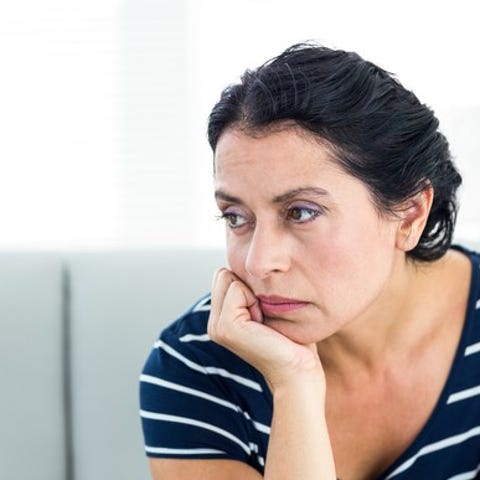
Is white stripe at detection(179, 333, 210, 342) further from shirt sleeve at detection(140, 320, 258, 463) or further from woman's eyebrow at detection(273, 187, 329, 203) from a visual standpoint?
woman's eyebrow at detection(273, 187, 329, 203)

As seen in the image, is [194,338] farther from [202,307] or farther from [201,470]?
[201,470]

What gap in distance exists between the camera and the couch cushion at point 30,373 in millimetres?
1679

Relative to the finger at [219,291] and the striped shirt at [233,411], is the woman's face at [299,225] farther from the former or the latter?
the striped shirt at [233,411]

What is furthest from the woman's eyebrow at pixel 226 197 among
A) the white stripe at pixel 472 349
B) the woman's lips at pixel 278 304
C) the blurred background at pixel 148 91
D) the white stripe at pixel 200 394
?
the blurred background at pixel 148 91

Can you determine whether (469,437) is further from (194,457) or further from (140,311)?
(140,311)

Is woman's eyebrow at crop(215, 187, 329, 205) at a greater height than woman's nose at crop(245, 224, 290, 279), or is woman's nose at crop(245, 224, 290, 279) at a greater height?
woman's eyebrow at crop(215, 187, 329, 205)

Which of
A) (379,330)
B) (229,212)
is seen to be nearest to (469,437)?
(379,330)

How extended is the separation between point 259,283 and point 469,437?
18.4 inches

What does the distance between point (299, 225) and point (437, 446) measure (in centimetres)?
47

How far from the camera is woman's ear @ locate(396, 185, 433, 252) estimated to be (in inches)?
50.4

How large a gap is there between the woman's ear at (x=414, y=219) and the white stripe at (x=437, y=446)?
0.32 meters

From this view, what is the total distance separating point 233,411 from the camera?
1.42m

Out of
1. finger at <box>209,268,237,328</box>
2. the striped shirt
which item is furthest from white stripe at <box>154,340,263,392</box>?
finger at <box>209,268,237,328</box>

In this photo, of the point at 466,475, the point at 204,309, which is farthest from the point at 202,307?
the point at 466,475
